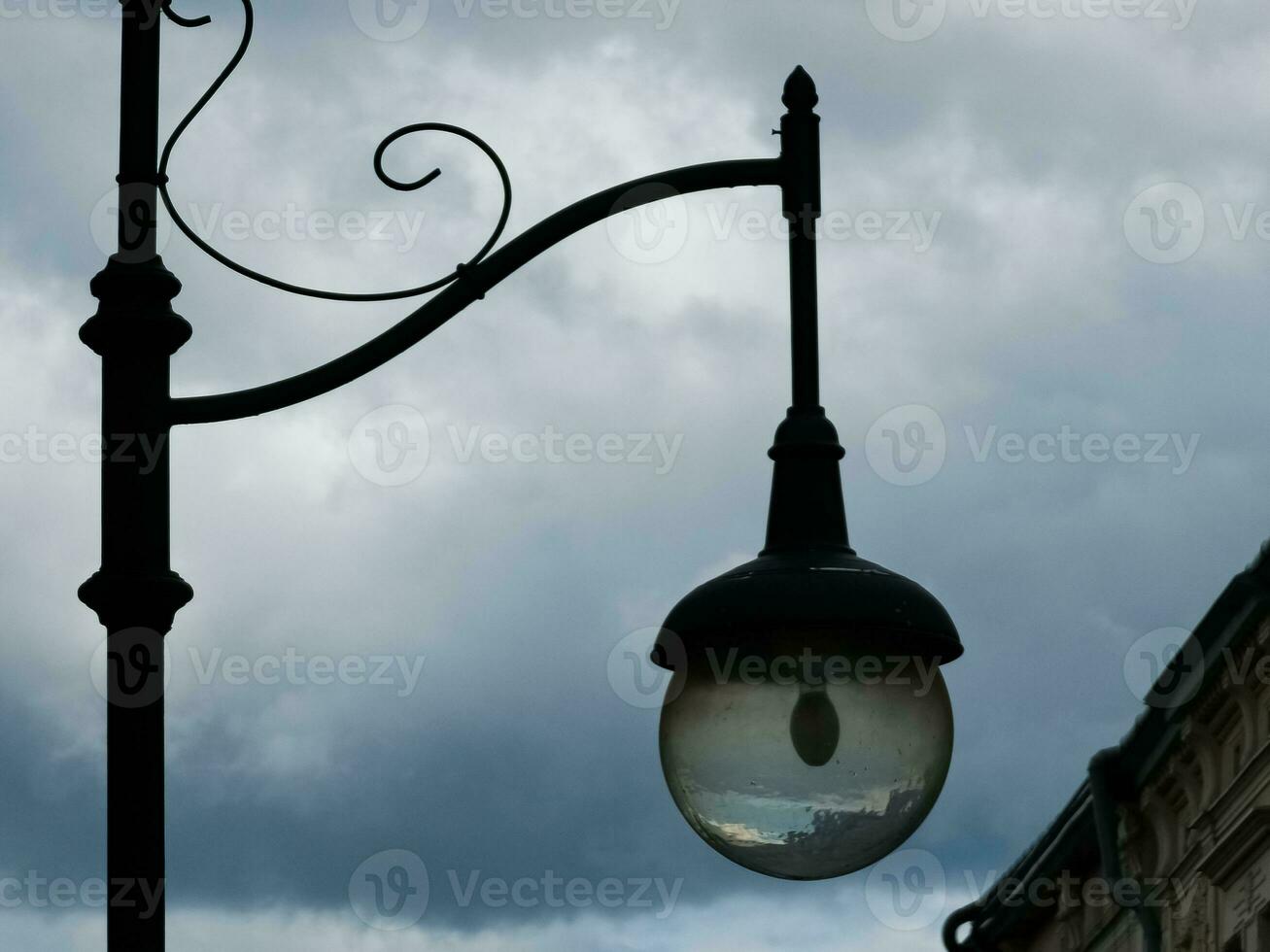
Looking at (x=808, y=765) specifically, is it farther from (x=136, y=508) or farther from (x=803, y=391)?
(x=136, y=508)

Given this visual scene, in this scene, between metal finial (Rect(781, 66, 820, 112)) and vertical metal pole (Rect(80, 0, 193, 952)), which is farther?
metal finial (Rect(781, 66, 820, 112))

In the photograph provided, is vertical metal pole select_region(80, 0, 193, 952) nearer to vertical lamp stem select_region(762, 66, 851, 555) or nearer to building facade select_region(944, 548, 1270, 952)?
vertical lamp stem select_region(762, 66, 851, 555)

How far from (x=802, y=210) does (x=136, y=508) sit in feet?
4.46

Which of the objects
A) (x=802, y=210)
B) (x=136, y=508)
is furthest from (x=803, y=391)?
(x=136, y=508)

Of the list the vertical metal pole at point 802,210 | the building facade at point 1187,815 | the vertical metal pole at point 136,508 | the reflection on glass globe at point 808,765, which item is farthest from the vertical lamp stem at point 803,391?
the building facade at point 1187,815

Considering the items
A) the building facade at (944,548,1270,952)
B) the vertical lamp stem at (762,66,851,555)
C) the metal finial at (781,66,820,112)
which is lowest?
the vertical lamp stem at (762,66,851,555)

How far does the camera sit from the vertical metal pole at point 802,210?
4.47m

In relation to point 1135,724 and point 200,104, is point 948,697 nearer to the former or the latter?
point 200,104

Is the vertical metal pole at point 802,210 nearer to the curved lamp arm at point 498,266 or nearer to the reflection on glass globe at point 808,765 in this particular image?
the curved lamp arm at point 498,266

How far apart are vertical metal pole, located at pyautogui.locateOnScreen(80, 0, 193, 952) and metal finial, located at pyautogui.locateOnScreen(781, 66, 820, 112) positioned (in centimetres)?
119

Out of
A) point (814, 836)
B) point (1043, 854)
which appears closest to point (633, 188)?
point (814, 836)

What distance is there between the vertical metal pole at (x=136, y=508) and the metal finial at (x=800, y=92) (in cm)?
119

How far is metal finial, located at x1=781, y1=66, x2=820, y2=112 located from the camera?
4.53m
